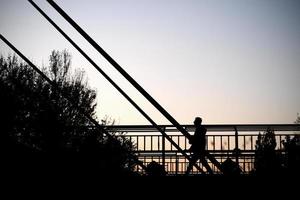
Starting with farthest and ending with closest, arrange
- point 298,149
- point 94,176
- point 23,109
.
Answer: point 23,109, point 298,149, point 94,176

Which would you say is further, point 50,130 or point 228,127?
point 50,130

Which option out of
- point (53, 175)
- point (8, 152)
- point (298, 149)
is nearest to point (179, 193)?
point (53, 175)

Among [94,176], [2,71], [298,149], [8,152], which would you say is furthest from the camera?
[2,71]

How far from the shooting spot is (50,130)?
18.7m

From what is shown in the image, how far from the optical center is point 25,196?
3168 mm

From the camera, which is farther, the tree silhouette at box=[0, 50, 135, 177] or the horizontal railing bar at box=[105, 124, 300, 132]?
the horizontal railing bar at box=[105, 124, 300, 132]

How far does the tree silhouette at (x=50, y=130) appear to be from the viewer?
3.58 m

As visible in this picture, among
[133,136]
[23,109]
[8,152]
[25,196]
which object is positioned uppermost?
[23,109]

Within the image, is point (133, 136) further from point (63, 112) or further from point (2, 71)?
point (2, 71)

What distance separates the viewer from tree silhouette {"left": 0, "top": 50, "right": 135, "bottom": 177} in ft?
11.7

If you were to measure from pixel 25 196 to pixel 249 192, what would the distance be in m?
1.91

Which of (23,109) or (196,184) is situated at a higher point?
(23,109)

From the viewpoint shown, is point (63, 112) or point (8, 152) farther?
point (63, 112)

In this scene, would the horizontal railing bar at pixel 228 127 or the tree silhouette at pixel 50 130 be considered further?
the horizontal railing bar at pixel 228 127
